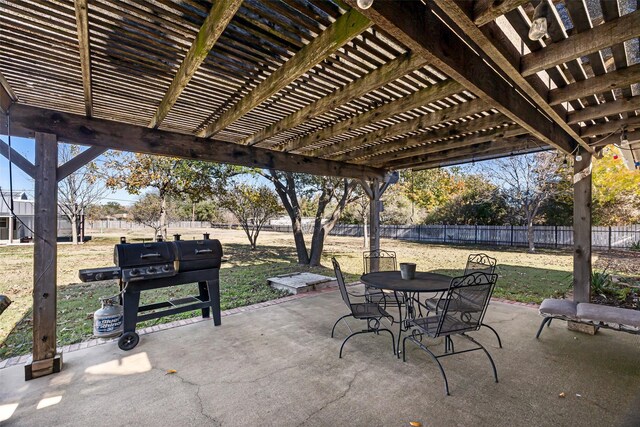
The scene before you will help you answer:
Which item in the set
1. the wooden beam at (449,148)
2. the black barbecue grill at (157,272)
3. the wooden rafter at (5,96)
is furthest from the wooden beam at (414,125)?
the wooden rafter at (5,96)

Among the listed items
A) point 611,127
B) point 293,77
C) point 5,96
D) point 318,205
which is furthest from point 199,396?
point 318,205

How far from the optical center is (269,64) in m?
2.26

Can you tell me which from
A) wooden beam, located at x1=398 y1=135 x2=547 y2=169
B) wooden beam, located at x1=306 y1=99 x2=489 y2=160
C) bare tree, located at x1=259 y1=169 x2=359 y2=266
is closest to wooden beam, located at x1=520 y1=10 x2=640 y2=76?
wooden beam, located at x1=306 y1=99 x2=489 y2=160

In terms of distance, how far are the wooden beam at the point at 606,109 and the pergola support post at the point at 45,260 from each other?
16.7 feet

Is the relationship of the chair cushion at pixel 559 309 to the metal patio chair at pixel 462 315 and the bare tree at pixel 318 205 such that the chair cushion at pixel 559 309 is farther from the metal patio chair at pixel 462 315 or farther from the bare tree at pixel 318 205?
the bare tree at pixel 318 205

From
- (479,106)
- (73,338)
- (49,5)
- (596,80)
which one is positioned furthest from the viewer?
(73,338)

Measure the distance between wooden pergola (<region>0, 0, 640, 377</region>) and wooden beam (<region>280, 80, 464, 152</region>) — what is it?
0.04ft

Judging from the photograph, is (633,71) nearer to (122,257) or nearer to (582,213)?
(582,213)

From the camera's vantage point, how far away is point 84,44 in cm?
179

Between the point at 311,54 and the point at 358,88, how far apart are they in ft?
2.19

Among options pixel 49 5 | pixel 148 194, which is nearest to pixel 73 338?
pixel 49 5

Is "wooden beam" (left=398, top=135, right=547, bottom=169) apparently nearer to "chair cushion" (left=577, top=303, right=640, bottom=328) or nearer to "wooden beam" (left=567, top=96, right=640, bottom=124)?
"wooden beam" (left=567, top=96, right=640, bottom=124)

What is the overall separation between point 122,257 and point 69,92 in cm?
157

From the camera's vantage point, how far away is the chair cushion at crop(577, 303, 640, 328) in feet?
9.62
